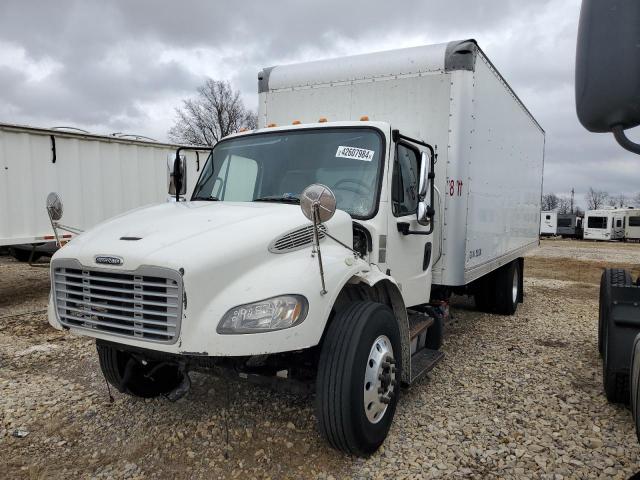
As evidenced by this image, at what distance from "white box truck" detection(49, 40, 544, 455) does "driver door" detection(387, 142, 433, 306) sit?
0.02 metres

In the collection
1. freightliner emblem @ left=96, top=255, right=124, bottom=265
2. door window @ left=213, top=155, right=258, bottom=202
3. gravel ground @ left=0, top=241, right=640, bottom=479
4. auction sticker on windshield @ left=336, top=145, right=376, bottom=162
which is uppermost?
Answer: auction sticker on windshield @ left=336, top=145, right=376, bottom=162

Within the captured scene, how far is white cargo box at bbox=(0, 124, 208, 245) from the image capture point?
25.3ft

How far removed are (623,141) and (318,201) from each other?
143 cm

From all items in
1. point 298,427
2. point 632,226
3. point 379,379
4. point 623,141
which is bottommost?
point 298,427

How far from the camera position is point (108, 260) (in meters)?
2.71

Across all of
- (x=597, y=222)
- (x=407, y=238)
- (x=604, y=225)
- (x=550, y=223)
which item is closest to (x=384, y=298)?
(x=407, y=238)

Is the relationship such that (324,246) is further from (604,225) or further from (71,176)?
(604,225)

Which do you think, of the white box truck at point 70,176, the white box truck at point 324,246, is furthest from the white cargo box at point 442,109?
the white box truck at point 70,176

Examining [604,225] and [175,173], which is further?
[604,225]

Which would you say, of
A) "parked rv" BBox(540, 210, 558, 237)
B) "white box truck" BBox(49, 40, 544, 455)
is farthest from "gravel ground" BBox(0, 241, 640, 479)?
"parked rv" BBox(540, 210, 558, 237)

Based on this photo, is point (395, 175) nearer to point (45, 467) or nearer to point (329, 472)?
point (329, 472)

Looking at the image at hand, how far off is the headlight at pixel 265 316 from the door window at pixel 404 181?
157cm

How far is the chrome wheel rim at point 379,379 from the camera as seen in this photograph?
3.11m

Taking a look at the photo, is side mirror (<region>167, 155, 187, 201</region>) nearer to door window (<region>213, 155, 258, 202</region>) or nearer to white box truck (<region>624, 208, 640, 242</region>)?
door window (<region>213, 155, 258, 202</region>)
